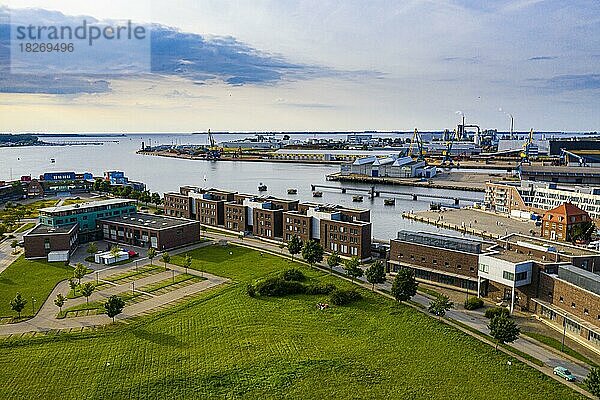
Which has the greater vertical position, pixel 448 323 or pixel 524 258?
pixel 524 258

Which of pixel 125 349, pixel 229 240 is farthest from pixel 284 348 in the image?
pixel 229 240

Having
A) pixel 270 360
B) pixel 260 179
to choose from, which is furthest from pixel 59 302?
pixel 260 179

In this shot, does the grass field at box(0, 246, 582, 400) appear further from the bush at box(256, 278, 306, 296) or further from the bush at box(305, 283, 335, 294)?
the bush at box(305, 283, 335, 294)

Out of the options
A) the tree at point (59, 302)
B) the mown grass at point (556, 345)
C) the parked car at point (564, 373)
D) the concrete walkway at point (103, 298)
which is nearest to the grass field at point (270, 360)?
the parked car at point (564, 373)

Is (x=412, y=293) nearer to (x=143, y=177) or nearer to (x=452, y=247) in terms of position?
(x=452, y=247)

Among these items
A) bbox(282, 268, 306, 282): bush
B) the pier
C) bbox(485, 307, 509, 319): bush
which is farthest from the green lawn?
the pier

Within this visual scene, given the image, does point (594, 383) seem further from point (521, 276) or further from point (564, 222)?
point (564, 222)

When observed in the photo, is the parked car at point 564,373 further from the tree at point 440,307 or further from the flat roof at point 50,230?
the flat roof at point 50,230
